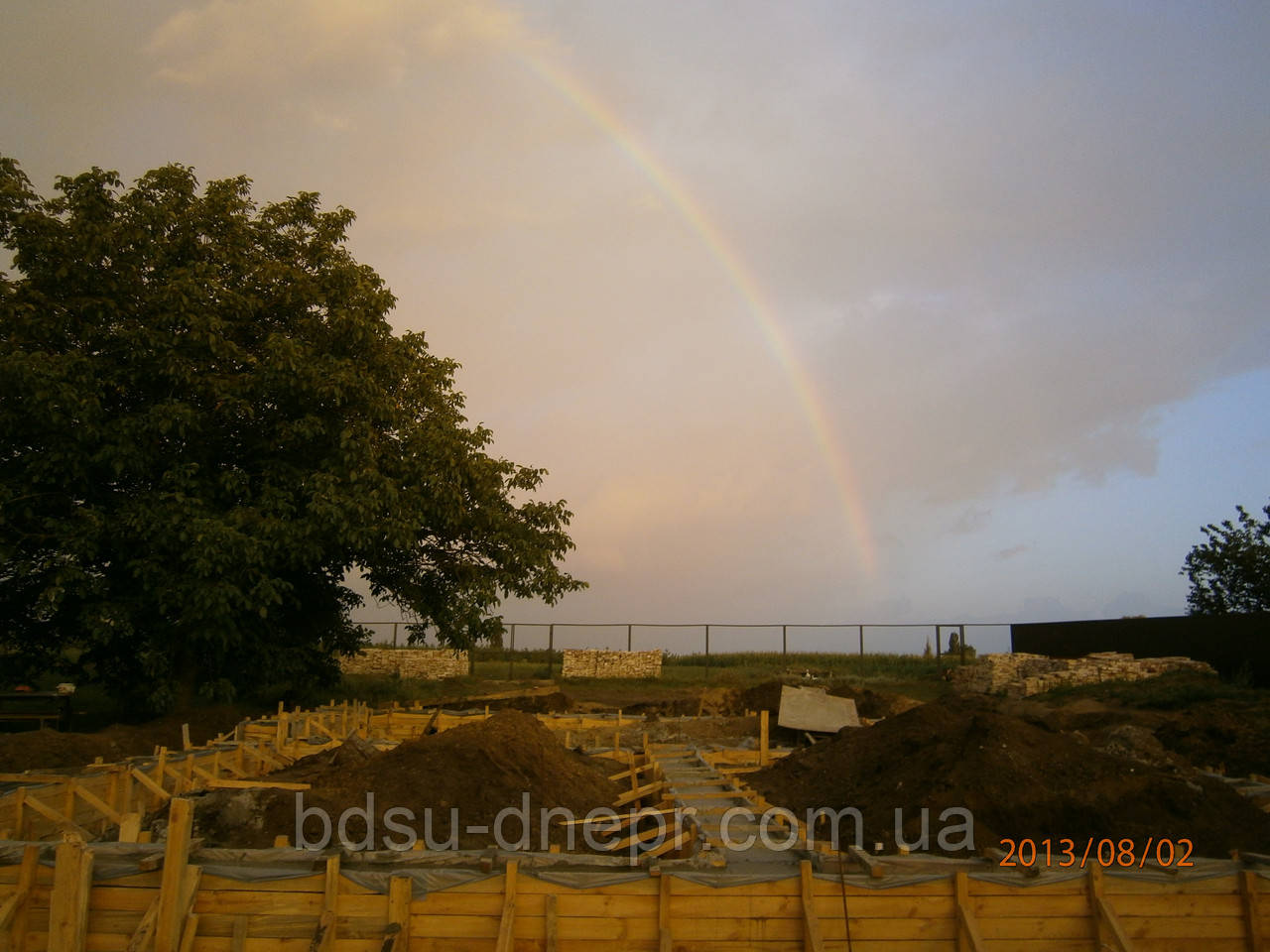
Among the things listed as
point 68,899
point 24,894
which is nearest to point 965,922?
point 68,899

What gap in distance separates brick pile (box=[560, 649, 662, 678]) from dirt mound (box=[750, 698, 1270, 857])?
22983 millimetres

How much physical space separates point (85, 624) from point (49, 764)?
5.35 metres

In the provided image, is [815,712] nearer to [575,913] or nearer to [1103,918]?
[1103,918]

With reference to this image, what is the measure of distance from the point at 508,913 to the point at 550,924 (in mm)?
359

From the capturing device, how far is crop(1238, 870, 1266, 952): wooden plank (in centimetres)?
778

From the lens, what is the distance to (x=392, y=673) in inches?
1394

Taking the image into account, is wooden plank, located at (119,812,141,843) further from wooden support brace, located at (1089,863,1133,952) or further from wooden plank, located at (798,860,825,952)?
wooden support brace, located at (1089,863,1133,952)

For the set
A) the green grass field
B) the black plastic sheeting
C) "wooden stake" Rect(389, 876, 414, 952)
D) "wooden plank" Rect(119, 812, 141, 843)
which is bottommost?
the green grass field

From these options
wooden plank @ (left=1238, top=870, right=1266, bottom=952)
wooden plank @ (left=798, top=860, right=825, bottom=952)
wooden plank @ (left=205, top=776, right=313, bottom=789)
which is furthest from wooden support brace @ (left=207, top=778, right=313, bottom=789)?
wooden plank @ (left=1238, top=870, right=1266, bottom=952)

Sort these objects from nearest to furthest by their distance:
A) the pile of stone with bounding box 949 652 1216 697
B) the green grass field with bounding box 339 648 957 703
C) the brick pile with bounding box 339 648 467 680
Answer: the pile of stone with bounding box 949 652 1216 697, the green grass field with bounding box 339 648 957 703, the brick pile with bounding box 339 648 467 680

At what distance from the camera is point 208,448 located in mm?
20203

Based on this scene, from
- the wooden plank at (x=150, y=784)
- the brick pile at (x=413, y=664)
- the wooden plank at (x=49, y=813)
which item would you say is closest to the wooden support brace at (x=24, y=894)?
the wooden plank at (x=49, y=813)

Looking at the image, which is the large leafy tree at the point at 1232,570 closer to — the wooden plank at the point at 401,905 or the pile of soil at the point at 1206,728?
the pile of soil at the point at 1206,728

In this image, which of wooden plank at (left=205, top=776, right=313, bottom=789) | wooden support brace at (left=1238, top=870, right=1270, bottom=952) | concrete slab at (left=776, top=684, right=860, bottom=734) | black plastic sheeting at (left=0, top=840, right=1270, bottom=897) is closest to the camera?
black plastic sheeting at (left=0, top=840, right=1270, bottom=897)
